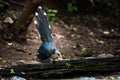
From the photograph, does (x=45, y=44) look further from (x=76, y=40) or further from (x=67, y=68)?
(x=76, y=40)

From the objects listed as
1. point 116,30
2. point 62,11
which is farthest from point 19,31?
point 116,30

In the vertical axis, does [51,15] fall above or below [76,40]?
above

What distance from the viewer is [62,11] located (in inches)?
301

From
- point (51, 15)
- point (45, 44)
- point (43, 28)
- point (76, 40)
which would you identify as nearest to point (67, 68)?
point (45, 44)

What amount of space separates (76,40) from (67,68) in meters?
1.88

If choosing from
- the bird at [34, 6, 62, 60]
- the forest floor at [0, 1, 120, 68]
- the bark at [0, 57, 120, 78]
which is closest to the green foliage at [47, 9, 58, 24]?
the forest floor at [0, 1, 120, 68]

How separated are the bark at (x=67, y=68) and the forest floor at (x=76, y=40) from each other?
419 millimetres

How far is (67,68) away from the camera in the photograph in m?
4.73

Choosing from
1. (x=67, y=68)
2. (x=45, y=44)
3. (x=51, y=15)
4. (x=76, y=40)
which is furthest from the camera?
(x=51, y=15)

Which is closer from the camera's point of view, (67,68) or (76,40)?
(67,68)

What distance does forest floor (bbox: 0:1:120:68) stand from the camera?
17.7 ft

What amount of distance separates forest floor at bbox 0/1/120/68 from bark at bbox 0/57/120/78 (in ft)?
→ 1.37

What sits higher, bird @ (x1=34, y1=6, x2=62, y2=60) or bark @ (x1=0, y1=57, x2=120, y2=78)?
bird @ (x1=34, y1=6, x2=62, y2=60)

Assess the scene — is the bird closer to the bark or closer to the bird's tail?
the bird's tail
